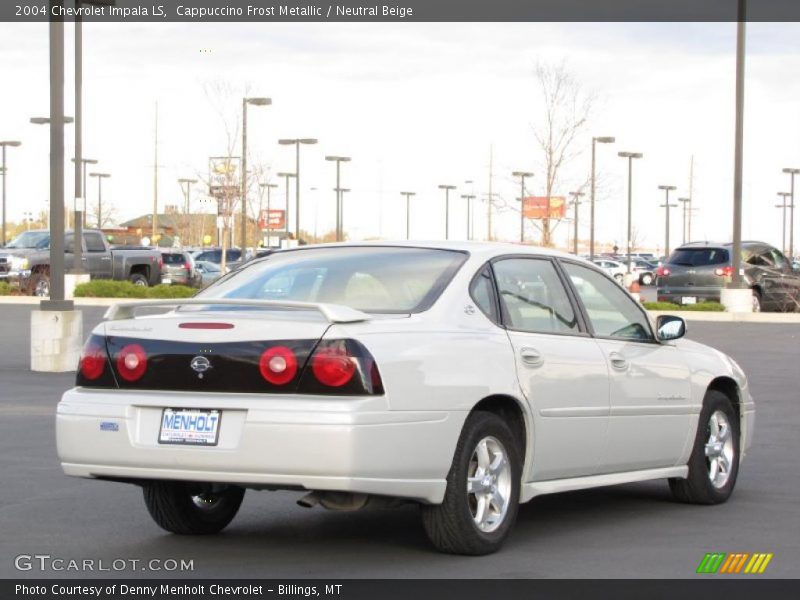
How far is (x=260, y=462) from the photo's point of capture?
6.84 m

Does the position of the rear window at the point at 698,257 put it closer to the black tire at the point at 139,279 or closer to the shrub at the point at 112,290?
the shrub at the point at 112,290

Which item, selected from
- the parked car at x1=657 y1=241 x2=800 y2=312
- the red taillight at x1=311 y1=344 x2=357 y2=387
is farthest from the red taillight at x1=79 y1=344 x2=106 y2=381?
the parked car at x1=657 y1=241 x2=800 y2=312

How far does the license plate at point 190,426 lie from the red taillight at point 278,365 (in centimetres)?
30

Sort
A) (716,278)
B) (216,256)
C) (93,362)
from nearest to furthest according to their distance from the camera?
(93,362), (716,278), (216,256)

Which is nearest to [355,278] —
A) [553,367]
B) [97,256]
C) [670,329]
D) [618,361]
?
[553,367]

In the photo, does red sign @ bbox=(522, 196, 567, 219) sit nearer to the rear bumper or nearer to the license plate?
the rear bumper

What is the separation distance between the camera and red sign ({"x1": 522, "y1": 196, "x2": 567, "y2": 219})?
5125 centimetres

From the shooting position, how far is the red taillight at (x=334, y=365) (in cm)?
686

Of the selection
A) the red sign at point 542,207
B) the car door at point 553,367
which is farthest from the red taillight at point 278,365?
the red sign at point 542,207

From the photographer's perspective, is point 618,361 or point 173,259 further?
point 173,259

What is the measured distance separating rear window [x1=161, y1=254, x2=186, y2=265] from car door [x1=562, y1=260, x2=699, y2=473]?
133 feet

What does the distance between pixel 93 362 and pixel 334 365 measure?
4.51ft

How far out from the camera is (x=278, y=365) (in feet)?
22.8

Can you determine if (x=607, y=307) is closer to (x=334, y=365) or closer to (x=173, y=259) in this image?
(x=334, y=365)
